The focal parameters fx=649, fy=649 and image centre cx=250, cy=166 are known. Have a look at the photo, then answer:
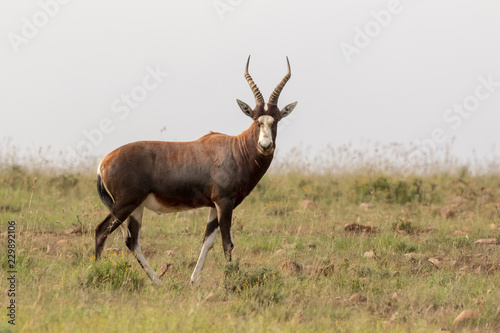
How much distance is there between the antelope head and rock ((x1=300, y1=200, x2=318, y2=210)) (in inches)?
219

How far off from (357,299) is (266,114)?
2675mm

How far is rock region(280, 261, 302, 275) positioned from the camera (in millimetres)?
8633

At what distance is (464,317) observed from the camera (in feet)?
22.8

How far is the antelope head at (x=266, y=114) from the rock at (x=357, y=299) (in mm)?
2108

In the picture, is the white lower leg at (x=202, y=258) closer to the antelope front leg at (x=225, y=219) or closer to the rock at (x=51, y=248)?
the antelope front leg at (x=225, y=219)

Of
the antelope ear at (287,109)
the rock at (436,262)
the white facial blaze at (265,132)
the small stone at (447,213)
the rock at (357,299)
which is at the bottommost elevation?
the small stone at (447,213)

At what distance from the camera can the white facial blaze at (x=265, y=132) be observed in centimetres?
816

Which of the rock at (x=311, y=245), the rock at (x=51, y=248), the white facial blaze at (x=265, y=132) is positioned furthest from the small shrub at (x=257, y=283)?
the rock at (x=51, y=248)

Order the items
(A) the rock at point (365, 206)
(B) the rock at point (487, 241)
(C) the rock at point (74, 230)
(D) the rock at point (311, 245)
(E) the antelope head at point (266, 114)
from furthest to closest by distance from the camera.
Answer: (A) the rock at point (365, 206)
(C) the rock at point (74, 230)
(B) the rock at point (487, 241)
(D) the rock at point (311, 245)
(E) the antelope head at point (266, 114)

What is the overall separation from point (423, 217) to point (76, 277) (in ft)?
26.6

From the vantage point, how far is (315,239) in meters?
11.1

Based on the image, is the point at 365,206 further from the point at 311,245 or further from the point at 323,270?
the point at 323,270

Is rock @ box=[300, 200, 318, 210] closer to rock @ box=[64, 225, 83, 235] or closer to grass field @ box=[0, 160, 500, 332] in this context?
grass field @ box=[0, 160, 500, 332]

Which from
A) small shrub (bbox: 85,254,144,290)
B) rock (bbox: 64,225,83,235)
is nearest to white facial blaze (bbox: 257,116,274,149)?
small shrub (bbox: 85,254,144,290)
